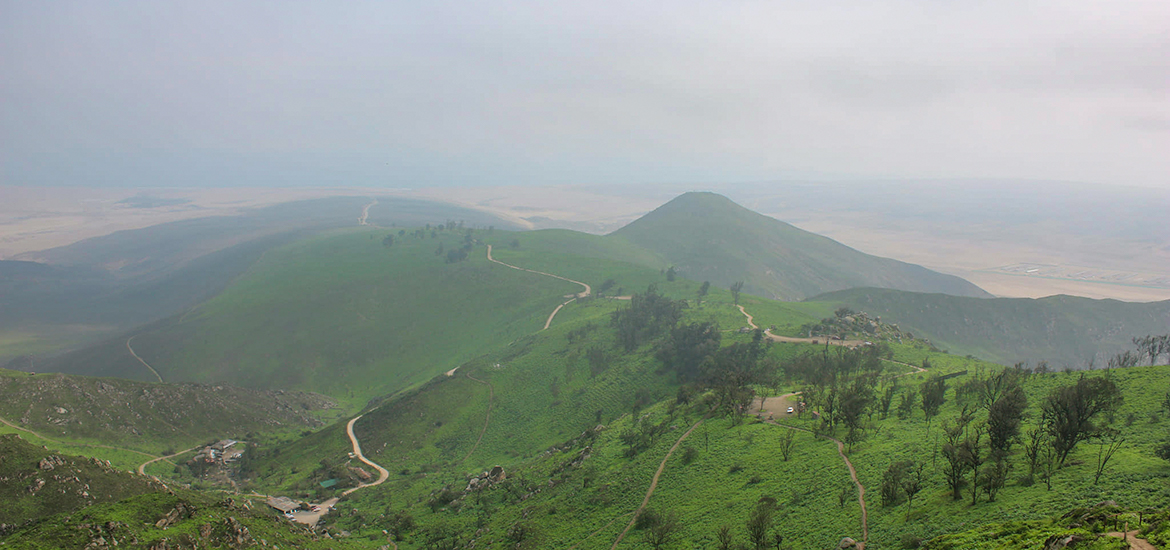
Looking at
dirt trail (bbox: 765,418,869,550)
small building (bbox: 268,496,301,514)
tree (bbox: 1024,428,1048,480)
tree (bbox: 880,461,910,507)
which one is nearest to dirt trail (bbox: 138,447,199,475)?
small building (bbox: 268,496,301,514)

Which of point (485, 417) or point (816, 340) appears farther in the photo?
point (485, 417)

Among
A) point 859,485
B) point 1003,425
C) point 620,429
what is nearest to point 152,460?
point 620,429

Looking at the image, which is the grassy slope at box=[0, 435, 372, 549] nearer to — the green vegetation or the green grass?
the green vegetation

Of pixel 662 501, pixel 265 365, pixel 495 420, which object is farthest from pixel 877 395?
pixel 265 365

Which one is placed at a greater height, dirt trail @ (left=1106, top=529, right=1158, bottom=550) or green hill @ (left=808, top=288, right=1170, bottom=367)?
dirt trail @ (left=1106, top=529, right=1158, bottom=550)

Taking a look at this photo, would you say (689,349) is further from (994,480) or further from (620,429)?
(994,480)

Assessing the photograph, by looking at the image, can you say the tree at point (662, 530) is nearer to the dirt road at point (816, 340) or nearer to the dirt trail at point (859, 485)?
the dirt trail at point (859, 485)
